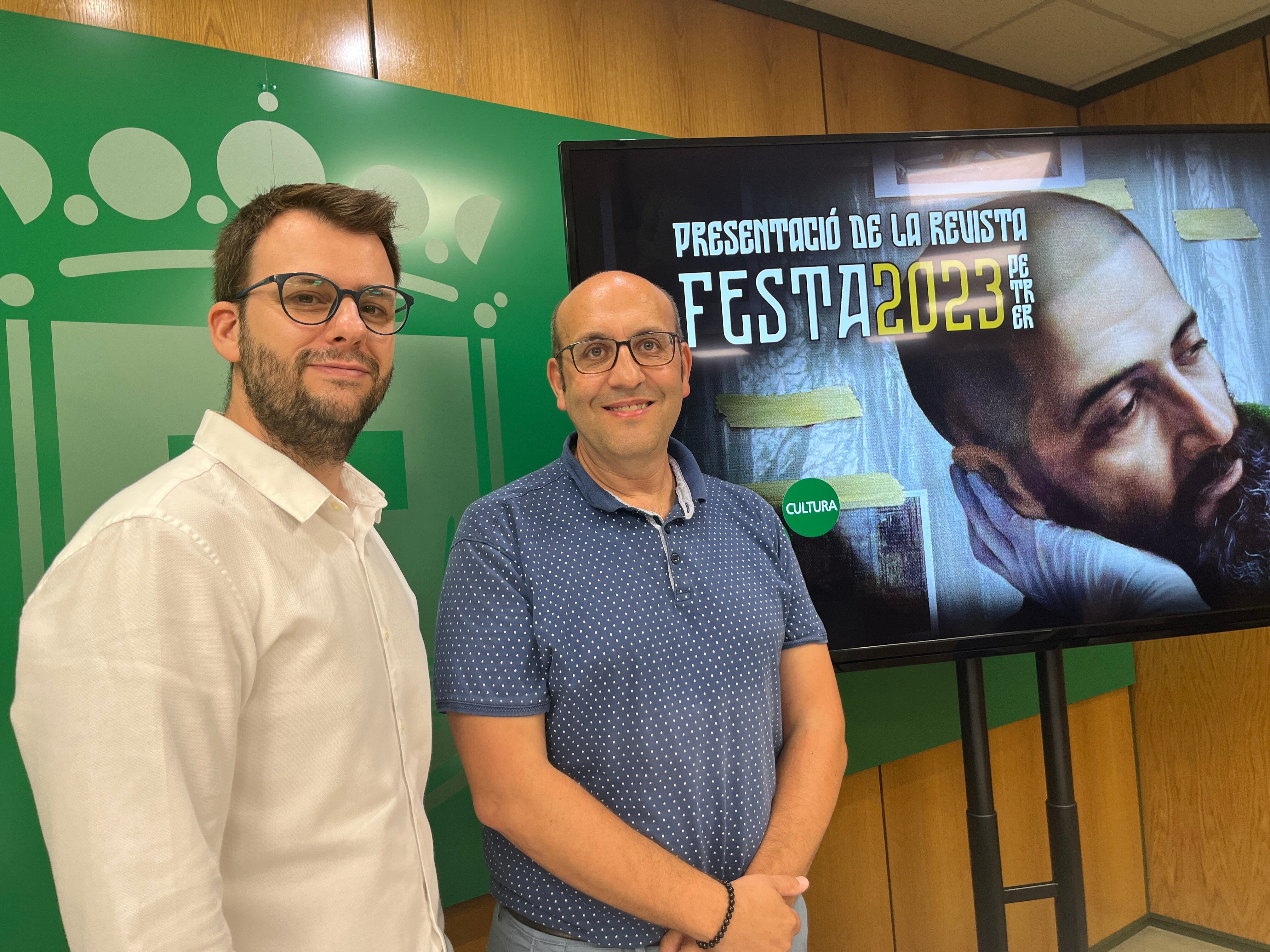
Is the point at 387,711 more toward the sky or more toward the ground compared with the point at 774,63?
more toward the ground

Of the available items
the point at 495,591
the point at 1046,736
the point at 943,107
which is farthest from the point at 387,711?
the point at 943,107

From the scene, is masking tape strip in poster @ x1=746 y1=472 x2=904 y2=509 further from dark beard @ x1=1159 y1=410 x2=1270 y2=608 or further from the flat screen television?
dark beard @ x1=1159 y1=410 x2=1270 y2=608

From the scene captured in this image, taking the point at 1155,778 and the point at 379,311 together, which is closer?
the point at 379,311

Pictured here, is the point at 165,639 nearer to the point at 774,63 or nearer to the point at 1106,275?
the point at 1106,275

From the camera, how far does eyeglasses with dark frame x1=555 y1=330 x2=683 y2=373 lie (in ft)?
4.83

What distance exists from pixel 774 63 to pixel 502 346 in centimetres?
142

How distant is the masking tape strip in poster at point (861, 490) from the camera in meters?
1.86

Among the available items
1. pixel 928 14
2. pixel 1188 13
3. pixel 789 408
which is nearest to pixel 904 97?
pixel 928 14

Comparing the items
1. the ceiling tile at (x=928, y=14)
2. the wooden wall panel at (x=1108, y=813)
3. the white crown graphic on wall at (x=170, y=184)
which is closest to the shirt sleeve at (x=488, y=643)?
the white crown graphic on wall at (x=170, y=184)

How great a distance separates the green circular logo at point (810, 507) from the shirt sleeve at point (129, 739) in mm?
1248

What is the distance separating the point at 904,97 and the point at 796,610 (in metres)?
2.19

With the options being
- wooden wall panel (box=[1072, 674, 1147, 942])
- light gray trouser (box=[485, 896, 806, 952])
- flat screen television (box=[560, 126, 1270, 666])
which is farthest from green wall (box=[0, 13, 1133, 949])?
wooden wall panel (box=[1072, 674, 1147, 942])

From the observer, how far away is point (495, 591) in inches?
51.4

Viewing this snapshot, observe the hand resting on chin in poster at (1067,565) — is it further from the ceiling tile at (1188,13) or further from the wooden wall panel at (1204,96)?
the ceiling tile at (1188,13)
